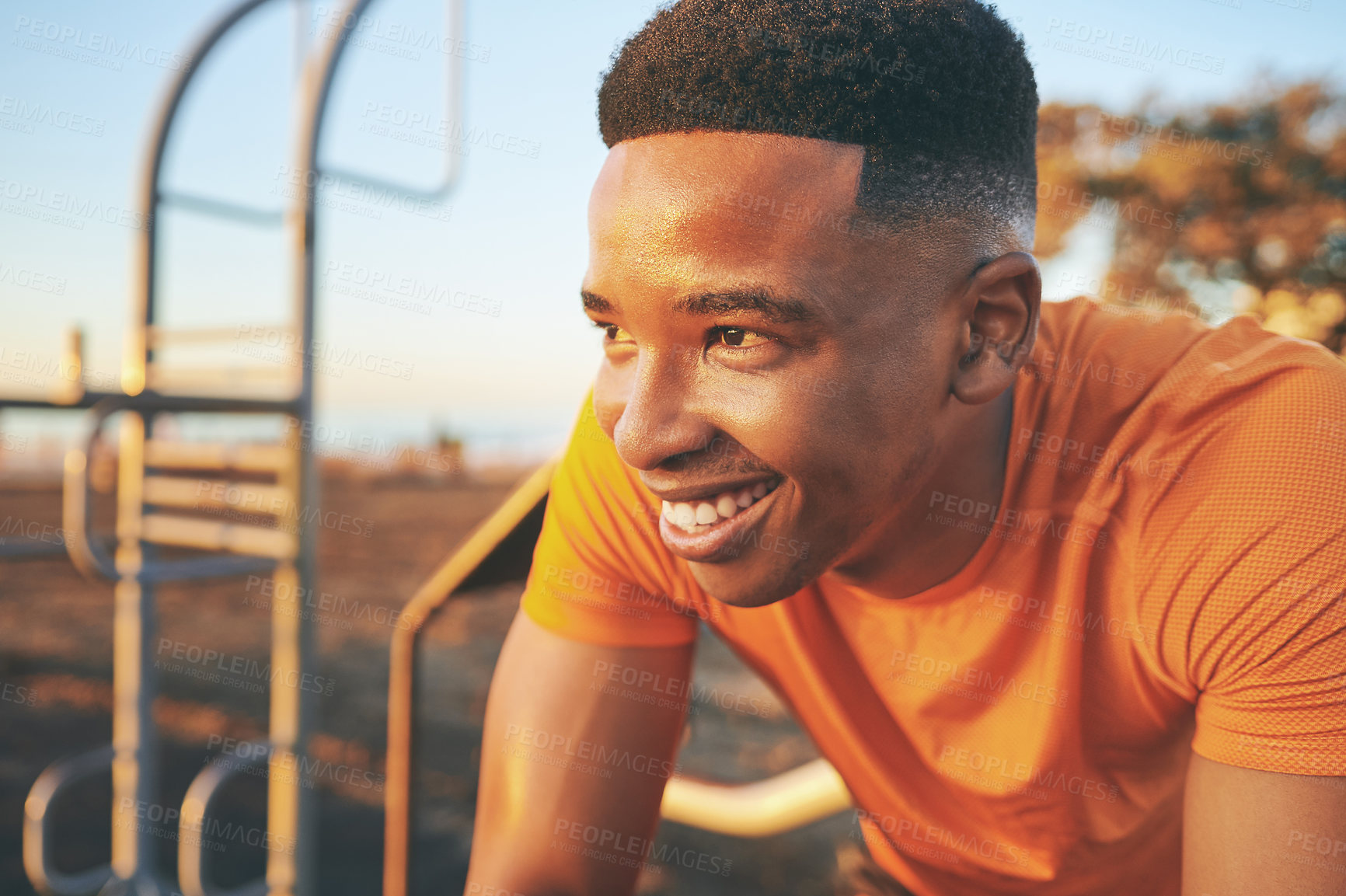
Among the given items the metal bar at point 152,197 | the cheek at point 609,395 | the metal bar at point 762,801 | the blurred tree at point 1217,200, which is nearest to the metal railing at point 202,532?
the metal bar at point 152,197

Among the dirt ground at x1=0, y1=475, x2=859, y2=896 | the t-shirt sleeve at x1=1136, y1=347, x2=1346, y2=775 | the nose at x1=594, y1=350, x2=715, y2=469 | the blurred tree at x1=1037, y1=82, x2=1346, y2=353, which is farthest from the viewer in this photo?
the blurred tree at x1=1037, y1=82, x2=1346, y2=353

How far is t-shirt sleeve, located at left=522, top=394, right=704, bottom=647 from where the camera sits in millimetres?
1296

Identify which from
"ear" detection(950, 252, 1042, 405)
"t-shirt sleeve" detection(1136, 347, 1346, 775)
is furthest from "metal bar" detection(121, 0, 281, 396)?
"t-shirt sleeve" detection(1136, 347, 1346, 775)

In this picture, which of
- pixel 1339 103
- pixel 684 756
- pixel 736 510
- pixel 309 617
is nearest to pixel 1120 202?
pixel 1339 103

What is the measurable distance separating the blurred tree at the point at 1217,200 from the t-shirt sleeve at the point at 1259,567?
23.9 feet

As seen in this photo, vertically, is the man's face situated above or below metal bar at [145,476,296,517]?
above

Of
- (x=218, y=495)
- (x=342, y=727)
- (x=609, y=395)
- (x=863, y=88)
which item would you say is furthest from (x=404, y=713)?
(x=342, y=727)

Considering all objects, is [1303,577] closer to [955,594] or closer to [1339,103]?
[955,594]

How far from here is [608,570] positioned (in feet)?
4.30

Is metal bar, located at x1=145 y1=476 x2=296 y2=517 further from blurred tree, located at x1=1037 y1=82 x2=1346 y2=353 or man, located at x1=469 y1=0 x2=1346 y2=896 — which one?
blurred tree, located at x1=1037 y1=82 x2=1346 y2=353

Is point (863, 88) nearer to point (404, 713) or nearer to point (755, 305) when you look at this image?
point (755, 305)

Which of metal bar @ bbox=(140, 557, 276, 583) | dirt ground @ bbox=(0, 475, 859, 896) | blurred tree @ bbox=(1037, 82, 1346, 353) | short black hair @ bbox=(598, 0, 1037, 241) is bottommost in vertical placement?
dirt ground @ bbox=(0, 475, 859, 896)

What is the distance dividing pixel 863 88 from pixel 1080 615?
0.66 metres

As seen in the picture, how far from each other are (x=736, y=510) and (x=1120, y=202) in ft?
28.5
